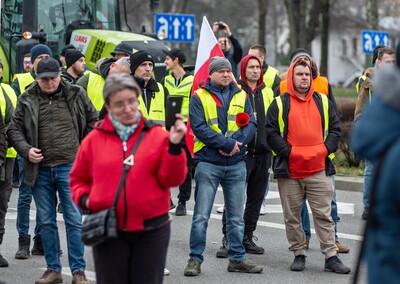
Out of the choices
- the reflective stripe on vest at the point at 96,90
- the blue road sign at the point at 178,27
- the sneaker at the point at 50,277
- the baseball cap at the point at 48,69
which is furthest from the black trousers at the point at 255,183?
the blue road sign at the point at 178,27

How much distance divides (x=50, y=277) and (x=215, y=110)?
1976mm

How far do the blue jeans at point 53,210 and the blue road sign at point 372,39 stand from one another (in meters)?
16.3

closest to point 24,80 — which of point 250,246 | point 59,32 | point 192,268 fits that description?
point 250,246

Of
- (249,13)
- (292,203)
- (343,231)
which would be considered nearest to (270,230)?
(343,231)

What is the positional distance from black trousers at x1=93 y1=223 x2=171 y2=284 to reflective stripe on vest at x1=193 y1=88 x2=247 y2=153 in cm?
319

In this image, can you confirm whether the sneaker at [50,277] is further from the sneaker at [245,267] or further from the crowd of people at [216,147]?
the sneaker at [245,267]

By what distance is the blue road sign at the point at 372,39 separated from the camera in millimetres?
24250

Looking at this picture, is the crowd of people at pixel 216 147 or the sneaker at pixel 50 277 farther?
the sneaker at pixel 50 277

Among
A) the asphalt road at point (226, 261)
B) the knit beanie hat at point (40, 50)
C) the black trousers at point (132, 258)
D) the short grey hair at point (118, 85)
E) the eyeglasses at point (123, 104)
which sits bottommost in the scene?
the asphalt road at point (226, 261)

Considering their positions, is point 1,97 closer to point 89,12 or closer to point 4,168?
point 4,168

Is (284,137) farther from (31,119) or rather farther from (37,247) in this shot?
(37,247)

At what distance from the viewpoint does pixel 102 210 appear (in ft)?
20.7

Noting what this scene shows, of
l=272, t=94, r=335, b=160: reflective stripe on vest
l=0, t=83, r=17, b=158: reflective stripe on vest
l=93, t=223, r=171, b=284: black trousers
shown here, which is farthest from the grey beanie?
l=93, t=223, r=171, b=284: black trousers

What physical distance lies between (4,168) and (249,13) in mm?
63681
